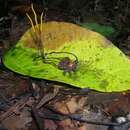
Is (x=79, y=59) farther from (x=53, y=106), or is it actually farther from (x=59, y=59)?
A: (x=53, y=106)

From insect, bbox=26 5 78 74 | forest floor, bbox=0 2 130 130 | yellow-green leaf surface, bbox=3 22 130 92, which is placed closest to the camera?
forest floor, bbox=0 2 130 130

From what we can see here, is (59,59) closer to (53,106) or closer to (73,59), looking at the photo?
(73,59)

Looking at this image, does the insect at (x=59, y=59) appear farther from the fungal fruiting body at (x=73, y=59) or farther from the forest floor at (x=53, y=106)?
the forest floor at (x=53, y=106)

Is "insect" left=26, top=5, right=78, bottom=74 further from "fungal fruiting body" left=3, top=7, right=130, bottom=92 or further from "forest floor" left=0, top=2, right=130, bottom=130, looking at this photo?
"forest floor" left=0, top=2, right=130, bottom=130

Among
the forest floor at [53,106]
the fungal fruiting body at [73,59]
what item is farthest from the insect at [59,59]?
the forest floor at [53,106]

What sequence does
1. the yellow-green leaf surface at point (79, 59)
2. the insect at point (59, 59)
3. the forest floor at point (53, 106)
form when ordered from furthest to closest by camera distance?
the insect at point (59, 59) → the yellow-green leaf surface at point (79, 59) → the forest floor at point (53, 106)

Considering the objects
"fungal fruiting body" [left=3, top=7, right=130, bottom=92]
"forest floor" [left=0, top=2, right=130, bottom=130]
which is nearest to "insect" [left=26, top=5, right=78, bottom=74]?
"fungal fruiting body" [left=3, top=7, right=130, bottom=92]

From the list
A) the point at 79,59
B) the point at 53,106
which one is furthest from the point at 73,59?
the point at 53,106

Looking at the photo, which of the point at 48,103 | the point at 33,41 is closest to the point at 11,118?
the point at 48,103

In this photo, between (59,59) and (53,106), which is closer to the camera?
(53,106)

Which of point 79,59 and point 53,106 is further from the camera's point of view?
point 79,59
